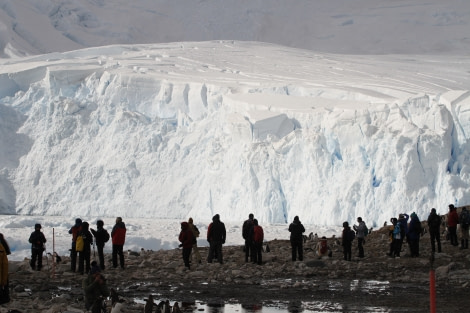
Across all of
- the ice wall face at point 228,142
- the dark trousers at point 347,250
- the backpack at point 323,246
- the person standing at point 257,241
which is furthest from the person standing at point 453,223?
the ice wall face at point 228,142

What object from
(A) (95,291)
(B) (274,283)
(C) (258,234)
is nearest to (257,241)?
(C) (258,234)

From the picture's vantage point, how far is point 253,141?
95.7 feet

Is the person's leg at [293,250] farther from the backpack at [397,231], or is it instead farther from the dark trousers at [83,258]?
the dark trousers at [83,258]

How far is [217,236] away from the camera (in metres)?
13.4

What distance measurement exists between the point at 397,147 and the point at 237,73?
14.0m

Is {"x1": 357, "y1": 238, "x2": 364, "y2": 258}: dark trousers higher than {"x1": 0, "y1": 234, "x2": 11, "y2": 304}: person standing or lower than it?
higher

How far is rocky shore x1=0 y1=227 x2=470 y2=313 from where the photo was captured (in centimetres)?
941

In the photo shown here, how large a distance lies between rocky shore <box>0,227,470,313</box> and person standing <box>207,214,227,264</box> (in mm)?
240

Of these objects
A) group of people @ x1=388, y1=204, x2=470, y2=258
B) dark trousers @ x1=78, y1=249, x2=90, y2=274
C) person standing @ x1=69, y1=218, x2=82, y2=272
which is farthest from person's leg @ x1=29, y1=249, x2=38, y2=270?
group of people @ x1=388, y1=204, x2=470, y2=258

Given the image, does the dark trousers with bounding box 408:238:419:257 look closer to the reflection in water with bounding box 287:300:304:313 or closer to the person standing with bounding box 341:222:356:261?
the person standing with bounding box 341:222:356:261

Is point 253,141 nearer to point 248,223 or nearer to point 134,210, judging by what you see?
point 134,210

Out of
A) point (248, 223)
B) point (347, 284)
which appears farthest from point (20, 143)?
point (347, 284)

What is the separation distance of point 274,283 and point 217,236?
212 cm

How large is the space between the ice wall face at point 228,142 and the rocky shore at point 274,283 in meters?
10.9
